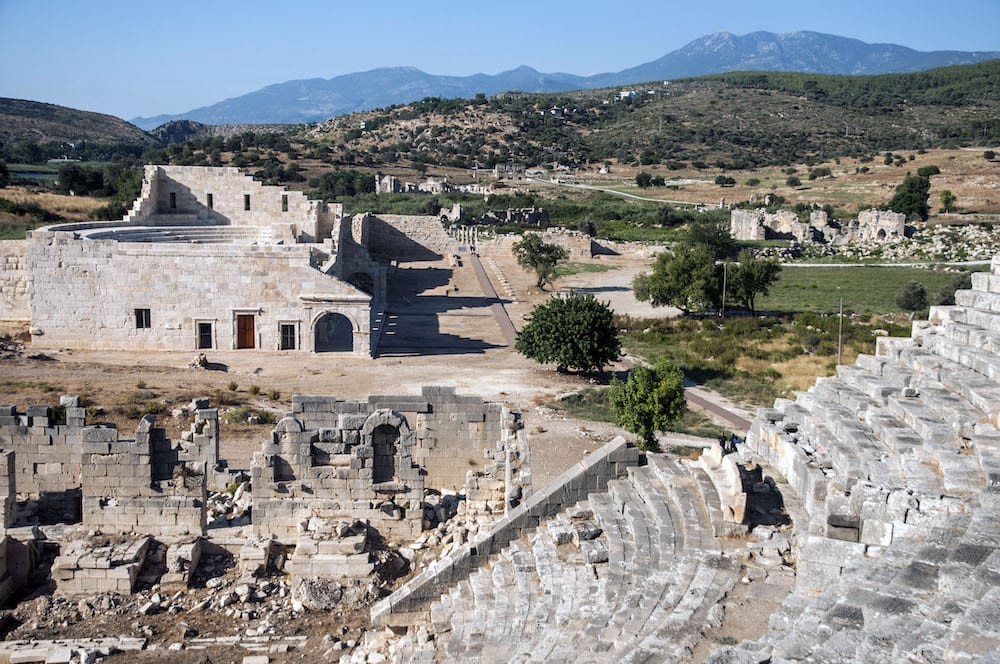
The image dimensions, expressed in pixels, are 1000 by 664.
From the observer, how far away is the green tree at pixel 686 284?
140 feet

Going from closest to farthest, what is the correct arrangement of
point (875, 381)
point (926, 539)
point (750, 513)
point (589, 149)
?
point (926, 539)
point (750, 513)
point (875, 381)
point (589, 149)

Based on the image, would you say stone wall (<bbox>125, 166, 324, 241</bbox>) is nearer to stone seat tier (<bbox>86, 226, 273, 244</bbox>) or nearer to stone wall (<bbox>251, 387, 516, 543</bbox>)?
stone seat tier (<bbox>86, 226, 273, 244</bbox>)

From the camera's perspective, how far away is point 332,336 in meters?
36.5

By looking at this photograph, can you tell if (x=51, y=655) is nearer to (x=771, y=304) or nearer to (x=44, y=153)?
(x=771, y=304)

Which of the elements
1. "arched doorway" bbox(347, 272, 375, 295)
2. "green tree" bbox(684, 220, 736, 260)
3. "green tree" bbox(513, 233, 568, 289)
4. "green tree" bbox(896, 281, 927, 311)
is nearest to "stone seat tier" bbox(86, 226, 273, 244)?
"arched doorway" bbox(347, 272, 375, 295)

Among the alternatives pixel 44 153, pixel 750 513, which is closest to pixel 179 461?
pixel 750 513

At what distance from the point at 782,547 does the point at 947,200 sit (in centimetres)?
7683

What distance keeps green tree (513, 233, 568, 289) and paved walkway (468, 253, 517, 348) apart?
98.3 inches

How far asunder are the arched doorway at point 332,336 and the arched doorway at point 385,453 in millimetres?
17415

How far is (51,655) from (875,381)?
12.7 meters

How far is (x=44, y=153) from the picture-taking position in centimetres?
11981

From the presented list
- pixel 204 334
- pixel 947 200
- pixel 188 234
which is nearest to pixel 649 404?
pixel 204 334

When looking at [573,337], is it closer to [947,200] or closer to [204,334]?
[204,334]

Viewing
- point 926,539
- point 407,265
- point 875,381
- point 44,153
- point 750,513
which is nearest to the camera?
point 926,539
